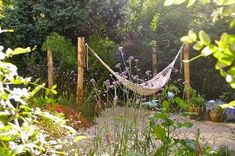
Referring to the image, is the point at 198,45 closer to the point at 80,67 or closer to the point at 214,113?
the point at 80,67

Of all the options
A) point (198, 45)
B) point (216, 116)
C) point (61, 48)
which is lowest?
point (216, 116)

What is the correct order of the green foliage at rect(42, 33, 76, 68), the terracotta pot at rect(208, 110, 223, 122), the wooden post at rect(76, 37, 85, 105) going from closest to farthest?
the wooden post at rect(76, 37, 85, 105), the terracotta pot at rect(208, 110, 223, 122), the green foliage at rect(42, 33, 76, 68)

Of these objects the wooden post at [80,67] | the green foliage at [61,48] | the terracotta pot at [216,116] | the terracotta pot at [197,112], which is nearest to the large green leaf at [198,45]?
the wooden post at [80,67]

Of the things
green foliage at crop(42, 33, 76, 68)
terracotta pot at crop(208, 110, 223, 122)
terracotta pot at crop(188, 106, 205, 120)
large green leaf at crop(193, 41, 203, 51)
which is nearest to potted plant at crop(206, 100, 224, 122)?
terracotta pot at crop(208, 110, 223, 122)

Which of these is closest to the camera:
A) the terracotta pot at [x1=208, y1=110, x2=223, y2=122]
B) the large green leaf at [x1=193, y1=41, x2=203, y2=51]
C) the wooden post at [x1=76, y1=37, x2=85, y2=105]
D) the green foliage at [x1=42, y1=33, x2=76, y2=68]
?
the large green leaf at [x1=193, y1=41, x2=203, y2=51]

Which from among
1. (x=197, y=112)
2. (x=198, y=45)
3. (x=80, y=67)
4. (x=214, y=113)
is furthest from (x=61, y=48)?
(x=198, y=45)

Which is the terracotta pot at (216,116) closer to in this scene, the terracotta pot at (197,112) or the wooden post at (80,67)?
the terracotta pot at (197,112)

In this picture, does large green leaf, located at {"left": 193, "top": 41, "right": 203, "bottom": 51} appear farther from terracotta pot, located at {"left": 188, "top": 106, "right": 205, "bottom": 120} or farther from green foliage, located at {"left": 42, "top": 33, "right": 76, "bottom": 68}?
green foliage, located at {"left": 42, "top": 33, "right": 76, "bottom": 68}

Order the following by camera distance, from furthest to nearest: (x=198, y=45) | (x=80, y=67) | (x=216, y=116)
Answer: (x=216, y=116)
(x=80, y=67)
(x=198, y=45)

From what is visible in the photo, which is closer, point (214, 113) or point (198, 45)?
point (198, 45)

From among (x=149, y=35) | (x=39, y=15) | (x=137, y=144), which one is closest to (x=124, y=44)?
(x=149, y=35)

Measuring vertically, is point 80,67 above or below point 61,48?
below

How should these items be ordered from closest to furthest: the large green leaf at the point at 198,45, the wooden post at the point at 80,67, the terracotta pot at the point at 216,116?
1. the large green leaf at the point at 198,45
2. the wooden post at the point at 80,67
3. the terracotta pot at the point at 216,116

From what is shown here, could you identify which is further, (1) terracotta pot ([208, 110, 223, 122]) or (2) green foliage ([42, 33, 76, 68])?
(2) green foliage ([42, 33, 76, 68])
